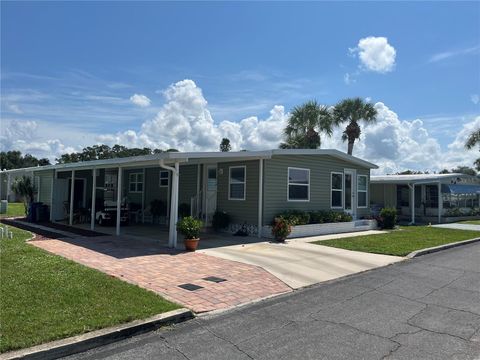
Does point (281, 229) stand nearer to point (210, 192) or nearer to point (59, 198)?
point (210, 192)

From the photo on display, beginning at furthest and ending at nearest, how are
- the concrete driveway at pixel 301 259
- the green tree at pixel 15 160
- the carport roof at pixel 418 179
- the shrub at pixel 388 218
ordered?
the green tree at pixel 15 160 → the carport roof at pixel 418 179 → the shrub at pixel 388 218 → the concrete driveway at pixel 301 259

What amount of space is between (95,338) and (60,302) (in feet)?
4.69

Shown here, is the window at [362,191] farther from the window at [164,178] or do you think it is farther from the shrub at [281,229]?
the window at [164,178]

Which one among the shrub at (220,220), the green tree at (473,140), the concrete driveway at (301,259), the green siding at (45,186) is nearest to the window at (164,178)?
the shrub at (220,220)

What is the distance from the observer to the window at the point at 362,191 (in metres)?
19.5

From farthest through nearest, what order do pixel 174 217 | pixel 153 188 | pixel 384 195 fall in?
pixel 384 195
pixel 153 188
pixel 174 217

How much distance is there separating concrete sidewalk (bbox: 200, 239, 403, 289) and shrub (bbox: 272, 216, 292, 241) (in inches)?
22.9

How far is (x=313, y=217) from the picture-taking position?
Answer: 15.8 meters

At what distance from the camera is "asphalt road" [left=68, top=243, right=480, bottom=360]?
4469 millimetres

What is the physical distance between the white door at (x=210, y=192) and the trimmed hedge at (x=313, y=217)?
9.01ft

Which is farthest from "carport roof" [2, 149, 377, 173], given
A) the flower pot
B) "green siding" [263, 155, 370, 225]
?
the flower pot

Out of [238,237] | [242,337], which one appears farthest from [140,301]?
[238,237]

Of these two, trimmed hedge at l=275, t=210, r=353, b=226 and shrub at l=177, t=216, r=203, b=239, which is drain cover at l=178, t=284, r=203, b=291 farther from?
trimmed hedge at l=275, t=210, r=353, b=226

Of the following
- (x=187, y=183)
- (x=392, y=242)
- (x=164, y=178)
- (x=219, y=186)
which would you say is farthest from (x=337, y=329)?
(x=164, y=178)
